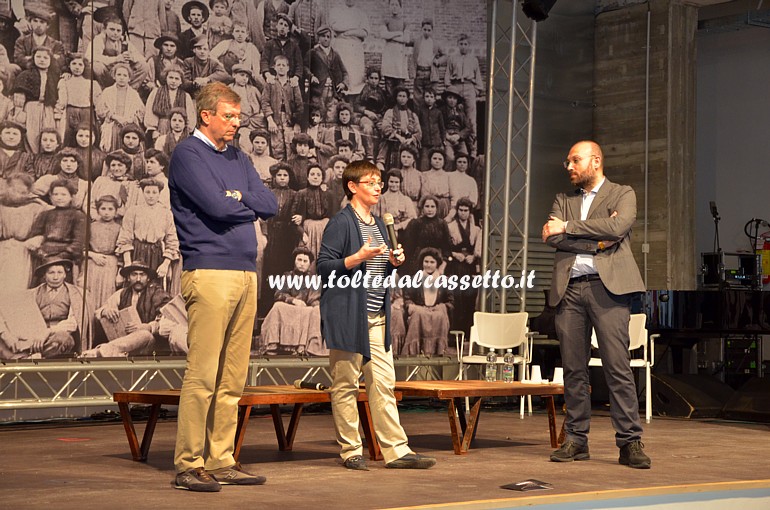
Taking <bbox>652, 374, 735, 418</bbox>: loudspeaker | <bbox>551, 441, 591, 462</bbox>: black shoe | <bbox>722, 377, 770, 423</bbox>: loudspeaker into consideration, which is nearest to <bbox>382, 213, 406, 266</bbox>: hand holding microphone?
<bbox>551, 441, 591, 462</bbox>: black shoe

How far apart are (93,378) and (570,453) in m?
4.55

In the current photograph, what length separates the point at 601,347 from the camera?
549 centimetres

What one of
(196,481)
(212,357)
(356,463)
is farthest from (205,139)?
(356,463)

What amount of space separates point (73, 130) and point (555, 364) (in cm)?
523

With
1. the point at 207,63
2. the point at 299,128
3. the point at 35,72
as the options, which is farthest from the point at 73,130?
the point at 299,128

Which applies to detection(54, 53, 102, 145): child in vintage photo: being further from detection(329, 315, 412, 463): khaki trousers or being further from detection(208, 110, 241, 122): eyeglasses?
detection(208, 110, 241, 122): eyeglasses

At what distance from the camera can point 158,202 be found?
29.2ft

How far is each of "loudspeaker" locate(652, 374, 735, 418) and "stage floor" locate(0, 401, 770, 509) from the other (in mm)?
926

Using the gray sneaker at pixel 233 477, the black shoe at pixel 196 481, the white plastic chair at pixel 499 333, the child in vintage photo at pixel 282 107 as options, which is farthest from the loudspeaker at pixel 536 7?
the black shoe at pixel 196 481

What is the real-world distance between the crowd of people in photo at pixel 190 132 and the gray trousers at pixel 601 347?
4.27 metres

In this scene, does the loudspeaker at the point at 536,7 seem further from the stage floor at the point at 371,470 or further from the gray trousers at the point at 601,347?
the gray trousers at the point at 601,347

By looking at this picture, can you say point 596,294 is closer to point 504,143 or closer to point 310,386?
point 310,386

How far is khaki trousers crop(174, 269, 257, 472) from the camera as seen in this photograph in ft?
14.8

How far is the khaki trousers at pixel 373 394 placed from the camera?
5.32 metres
